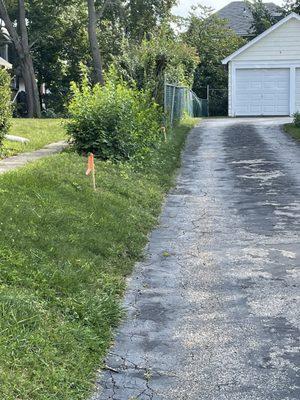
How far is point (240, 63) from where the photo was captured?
31.5 m

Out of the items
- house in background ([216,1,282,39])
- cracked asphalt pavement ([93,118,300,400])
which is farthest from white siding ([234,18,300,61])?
cracked asphalt pavement ([93,118,300,400])

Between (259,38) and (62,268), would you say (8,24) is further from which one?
(62,268)

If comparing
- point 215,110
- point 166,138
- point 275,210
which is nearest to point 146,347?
point 275,210

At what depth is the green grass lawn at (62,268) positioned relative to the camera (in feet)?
12.4

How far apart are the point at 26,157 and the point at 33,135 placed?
430 centimetres

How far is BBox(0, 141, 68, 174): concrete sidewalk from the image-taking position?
1088cm

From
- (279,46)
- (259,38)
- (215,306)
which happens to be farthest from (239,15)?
(215,306)

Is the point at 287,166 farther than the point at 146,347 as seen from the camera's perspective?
Yes

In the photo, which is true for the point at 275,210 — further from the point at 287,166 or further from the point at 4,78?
the point at 4,78

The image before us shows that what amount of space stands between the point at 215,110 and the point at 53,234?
31.2 metres

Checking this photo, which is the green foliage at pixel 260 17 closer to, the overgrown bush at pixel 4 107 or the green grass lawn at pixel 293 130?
the green grass lawn at pixel 293 130

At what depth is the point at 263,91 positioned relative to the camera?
31.5 metres

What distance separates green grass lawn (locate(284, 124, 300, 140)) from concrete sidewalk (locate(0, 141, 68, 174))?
8.15 m

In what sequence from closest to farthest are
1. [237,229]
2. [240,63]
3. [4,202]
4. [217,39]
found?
[4,202] < [237,229] < [240,63] < [217,39]
